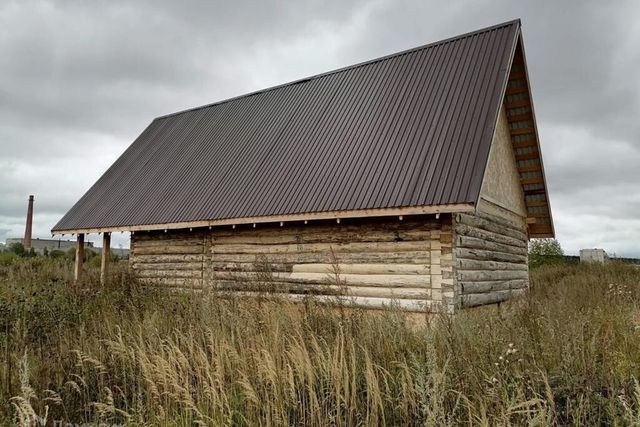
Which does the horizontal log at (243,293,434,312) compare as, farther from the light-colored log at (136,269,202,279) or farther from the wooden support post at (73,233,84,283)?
the wooden support post at (73,233,84,283)

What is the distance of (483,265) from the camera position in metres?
10.1

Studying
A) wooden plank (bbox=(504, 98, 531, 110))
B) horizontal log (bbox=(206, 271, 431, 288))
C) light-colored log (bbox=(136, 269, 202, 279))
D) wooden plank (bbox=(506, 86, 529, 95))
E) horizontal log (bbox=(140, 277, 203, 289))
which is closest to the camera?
horizontal log (bbox=(206, 271, 431, 288))

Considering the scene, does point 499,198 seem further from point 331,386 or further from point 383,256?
point 331,386

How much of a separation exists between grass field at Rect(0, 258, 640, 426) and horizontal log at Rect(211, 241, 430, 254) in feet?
8.38

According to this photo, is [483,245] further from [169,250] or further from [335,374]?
[169,250]

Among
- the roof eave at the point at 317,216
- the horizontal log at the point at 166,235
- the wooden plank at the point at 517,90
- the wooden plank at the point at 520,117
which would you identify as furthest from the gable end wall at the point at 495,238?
the horizontal log at the point at 166,235

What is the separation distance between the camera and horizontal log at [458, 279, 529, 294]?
8981 mm

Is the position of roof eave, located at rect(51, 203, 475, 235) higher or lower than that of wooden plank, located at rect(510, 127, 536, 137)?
lower

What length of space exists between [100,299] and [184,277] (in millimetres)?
3521

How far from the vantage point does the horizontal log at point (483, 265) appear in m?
8.79

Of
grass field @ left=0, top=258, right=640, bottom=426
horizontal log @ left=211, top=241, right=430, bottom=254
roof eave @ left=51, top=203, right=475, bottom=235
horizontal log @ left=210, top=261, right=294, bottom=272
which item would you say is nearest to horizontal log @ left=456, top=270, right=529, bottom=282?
horizontal log @ left=211, top=241, right=430, bottom=254

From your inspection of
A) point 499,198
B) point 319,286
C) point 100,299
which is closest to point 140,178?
point 100,299

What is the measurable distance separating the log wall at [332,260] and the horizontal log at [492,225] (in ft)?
2.58

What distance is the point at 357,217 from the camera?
29.6 ft
